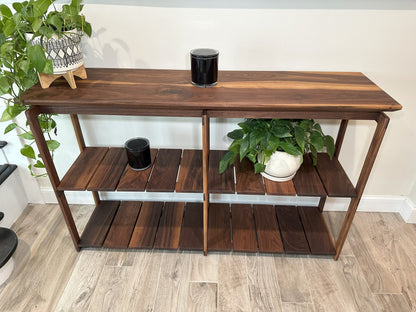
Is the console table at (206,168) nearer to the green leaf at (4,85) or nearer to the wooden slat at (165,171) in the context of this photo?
the wooden slat at (165,171)

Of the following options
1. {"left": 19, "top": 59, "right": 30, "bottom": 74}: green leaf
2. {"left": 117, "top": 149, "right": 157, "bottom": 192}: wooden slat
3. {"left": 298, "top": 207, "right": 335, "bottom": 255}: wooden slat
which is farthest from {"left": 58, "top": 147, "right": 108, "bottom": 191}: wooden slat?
{"left": 298, "top": 207, "right": 335, "bottom": 255}: wooden slat

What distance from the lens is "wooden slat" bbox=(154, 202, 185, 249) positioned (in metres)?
1.62

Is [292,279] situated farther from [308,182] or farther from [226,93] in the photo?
[226,93]

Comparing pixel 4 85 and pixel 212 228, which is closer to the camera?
pixel 4 85

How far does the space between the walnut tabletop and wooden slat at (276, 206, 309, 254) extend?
79cm

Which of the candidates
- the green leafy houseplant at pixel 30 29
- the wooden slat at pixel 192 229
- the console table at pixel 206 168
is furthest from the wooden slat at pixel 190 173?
the green leafy houseplant at pixel 30 29

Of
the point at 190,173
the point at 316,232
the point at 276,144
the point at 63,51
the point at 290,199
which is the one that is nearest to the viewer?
the point at 63,51

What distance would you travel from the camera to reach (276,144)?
128 cm

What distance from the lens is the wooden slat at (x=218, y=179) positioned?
138cm

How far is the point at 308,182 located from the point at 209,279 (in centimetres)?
69

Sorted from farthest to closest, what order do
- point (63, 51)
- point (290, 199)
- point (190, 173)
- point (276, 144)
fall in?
1. point (290, 199)
2. point (190, 173)
3. point (276, 144)
4. point (63, 51)

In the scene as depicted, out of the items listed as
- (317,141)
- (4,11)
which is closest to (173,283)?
(317,141)

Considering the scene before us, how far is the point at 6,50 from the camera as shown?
1.10m

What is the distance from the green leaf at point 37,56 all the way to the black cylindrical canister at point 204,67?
55 cm
